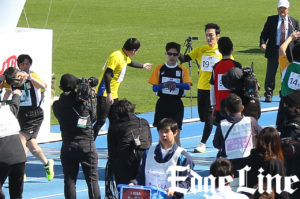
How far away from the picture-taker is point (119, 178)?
30.9 ft

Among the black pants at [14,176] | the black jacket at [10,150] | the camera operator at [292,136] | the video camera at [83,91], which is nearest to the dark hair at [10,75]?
the video camera at [83,91]

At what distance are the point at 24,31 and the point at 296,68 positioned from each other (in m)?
6.60

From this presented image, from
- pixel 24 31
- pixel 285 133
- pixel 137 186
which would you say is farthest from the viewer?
pixel 24 31

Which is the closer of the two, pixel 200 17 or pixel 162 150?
pixel 162 150

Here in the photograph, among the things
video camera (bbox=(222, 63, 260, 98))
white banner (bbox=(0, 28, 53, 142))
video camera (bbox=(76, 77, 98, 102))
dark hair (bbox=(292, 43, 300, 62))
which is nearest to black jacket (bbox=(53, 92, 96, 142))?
video camera (bbox=(76, 77, 98, 102))

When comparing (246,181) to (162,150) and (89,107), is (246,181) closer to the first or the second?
(162,150)

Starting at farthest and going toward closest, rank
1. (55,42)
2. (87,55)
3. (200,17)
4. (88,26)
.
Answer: (200,17), (88,26), (55,42), (87,55)

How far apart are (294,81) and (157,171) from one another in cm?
294

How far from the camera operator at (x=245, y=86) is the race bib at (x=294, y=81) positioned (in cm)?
47

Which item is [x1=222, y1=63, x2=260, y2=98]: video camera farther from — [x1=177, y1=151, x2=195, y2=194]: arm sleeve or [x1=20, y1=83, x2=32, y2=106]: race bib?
[x1=20, y1=83, x2=32, y2=106]: race bib

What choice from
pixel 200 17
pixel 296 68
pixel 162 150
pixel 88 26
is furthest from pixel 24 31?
pixel 200 17

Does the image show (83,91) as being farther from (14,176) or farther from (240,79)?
(240,79)

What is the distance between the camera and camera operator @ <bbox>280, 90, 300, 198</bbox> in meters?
8.52

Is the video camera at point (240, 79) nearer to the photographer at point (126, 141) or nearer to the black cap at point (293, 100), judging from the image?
the black cap at point (293, 100)
